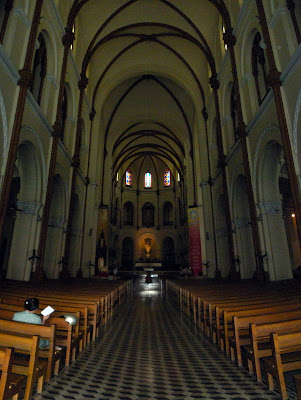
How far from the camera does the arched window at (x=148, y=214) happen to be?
35628mm

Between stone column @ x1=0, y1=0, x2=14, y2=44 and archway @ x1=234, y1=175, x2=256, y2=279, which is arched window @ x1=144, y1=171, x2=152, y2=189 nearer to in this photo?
archway @ x1=234, y1=175, x2=256, y2=279

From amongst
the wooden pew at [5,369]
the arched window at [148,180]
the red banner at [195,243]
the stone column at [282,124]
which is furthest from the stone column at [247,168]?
the arched window at [148,180]

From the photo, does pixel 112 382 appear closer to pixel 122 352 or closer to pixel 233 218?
pixel 122 352

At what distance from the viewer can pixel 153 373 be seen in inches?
126

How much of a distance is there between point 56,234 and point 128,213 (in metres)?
24.8

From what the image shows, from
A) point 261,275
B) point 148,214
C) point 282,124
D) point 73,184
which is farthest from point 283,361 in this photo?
point 148,214

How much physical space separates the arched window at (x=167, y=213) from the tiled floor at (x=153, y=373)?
30.7 meters

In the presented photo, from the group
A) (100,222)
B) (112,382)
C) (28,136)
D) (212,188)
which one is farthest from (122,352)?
(100,222)

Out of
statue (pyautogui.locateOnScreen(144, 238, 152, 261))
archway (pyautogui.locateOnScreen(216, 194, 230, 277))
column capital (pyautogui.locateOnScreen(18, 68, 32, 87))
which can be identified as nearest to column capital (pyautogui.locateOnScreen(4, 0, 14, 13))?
column capital (pyautogui.locateOnScreen(18, 68, 32, 87))

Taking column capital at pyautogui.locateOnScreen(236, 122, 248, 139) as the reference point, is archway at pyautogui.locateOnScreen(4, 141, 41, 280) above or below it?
below

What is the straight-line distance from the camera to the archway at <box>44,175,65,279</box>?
37.1 feet

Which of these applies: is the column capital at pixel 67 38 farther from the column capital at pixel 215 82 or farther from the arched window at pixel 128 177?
the arched window at pixel 128 177

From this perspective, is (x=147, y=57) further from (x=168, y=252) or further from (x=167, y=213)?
(x=168, y=252)

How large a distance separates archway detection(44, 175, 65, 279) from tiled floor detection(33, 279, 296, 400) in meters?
7.13
